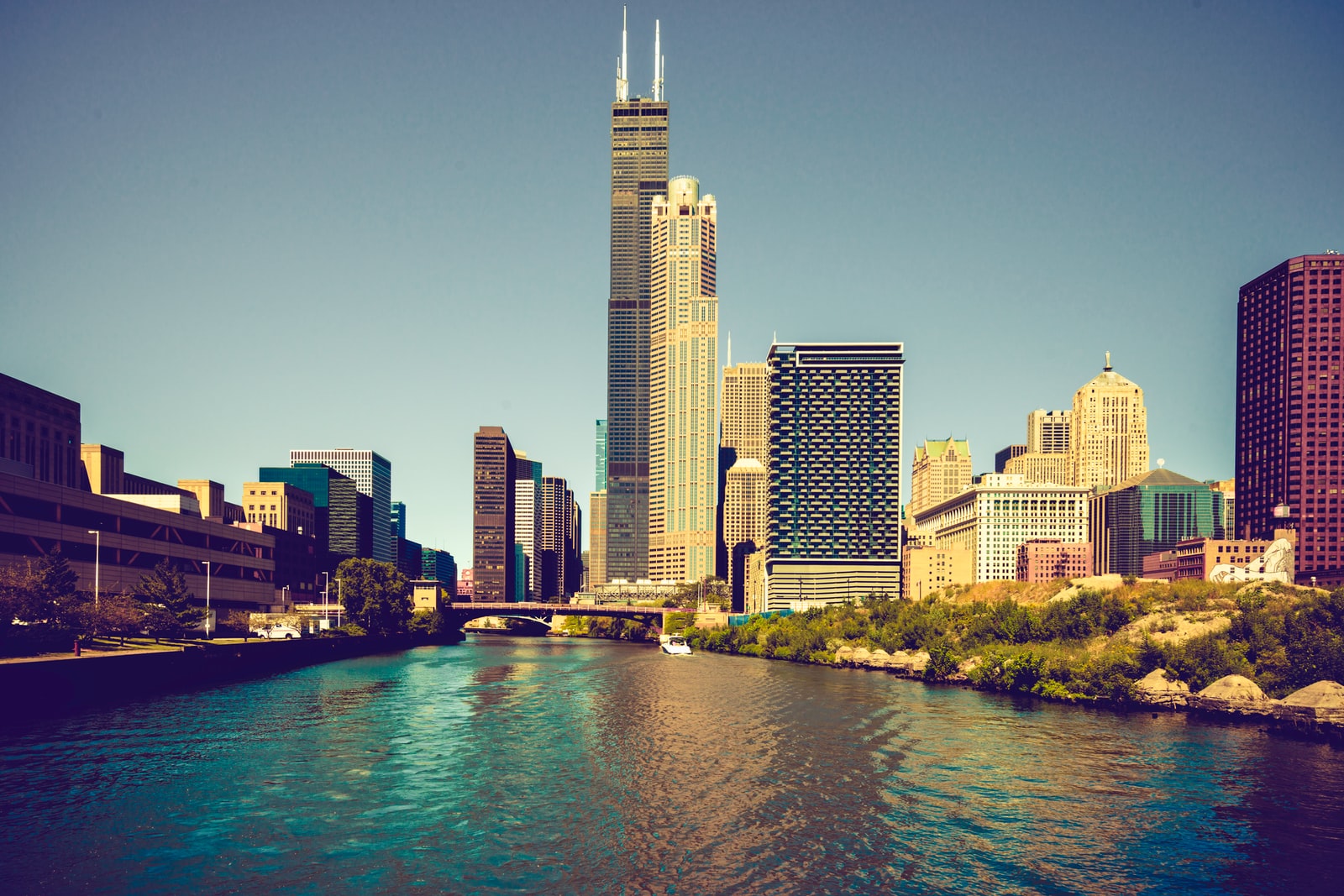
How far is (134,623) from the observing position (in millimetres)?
117062

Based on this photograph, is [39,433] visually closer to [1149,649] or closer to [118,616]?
[118,616]

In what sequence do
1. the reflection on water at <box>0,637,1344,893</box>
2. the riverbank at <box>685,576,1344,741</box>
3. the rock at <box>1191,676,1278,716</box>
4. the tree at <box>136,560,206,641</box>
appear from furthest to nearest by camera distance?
1. the tree at <box>136,560,206,641</box>
2. the riverbank at <box>685,576,1344,741</box>
3. the rock at <box>1191,676,1278,716</box>
4. the reflection on water at <box>0,637,1344,893</box>

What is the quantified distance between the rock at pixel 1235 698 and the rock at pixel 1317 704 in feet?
5.54

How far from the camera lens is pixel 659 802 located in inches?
2227

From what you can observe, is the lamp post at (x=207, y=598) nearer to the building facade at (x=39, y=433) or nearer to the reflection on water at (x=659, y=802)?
the building facade at (x=39, y=433)

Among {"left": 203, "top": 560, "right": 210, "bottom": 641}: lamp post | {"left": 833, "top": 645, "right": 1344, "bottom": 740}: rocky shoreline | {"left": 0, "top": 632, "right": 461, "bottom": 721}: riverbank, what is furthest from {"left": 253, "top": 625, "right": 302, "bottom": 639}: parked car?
{"left": 833, "top": 645, "right": 1344, "bottom": 740}: rocky shoreline

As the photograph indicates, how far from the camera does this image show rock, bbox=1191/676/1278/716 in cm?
8949

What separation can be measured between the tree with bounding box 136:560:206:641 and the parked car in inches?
966

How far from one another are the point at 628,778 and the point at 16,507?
102948 mm

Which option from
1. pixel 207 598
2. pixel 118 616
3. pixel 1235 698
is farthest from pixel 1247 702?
pixel 207 598

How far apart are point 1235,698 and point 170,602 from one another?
427 ft

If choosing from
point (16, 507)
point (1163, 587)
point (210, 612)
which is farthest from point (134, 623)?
point (1163, 587)

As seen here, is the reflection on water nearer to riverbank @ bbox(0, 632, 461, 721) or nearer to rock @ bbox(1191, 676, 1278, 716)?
riverbank @ bbox(0, 632, 461, 721)

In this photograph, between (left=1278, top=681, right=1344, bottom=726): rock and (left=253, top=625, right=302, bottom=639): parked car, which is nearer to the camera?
(left=1278, top=681, right=1344, bottom=726): rock
